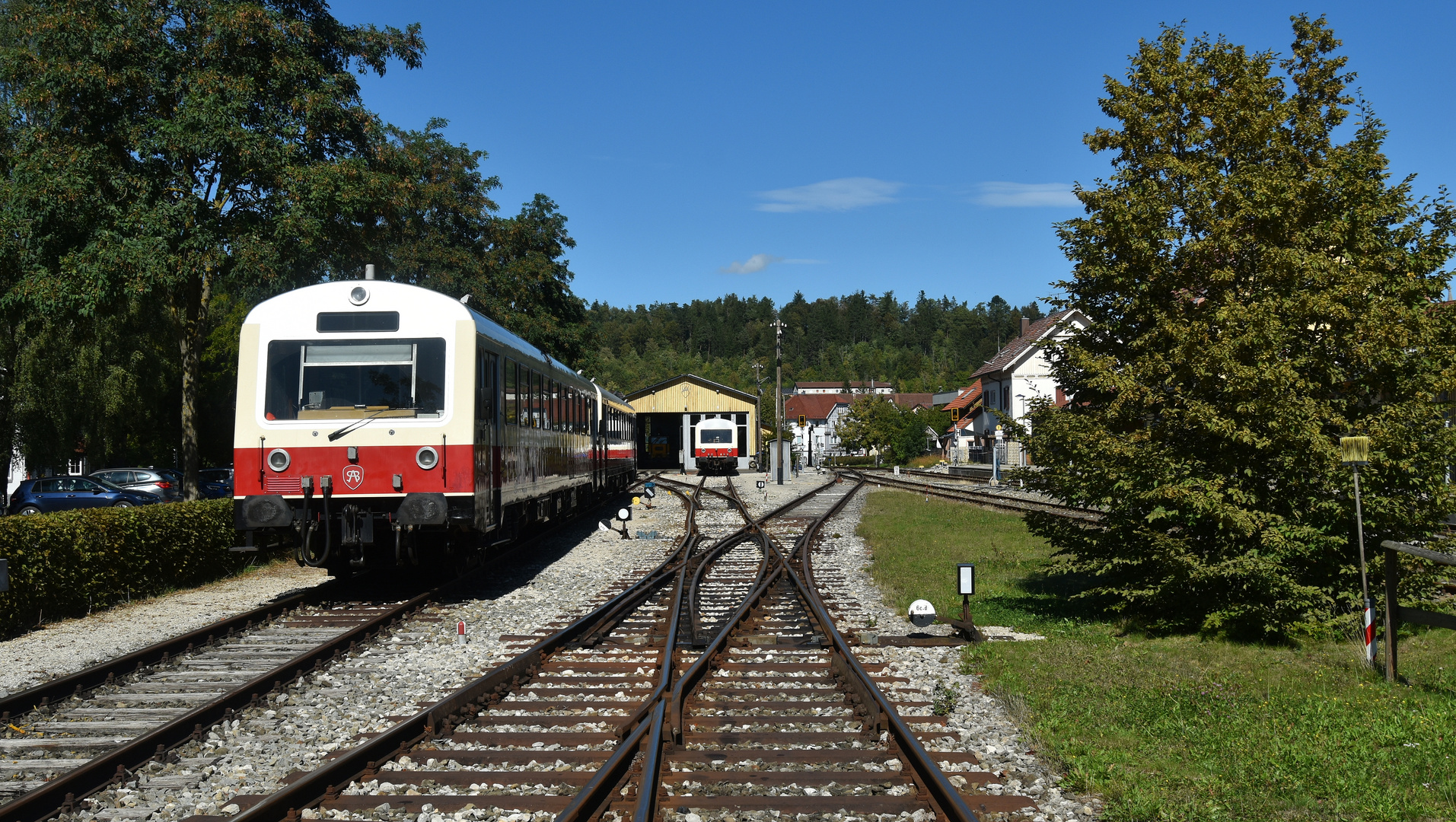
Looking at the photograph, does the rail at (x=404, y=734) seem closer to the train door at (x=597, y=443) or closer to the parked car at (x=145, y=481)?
the train door at (x=597, y=443)

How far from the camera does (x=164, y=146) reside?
55.9ft

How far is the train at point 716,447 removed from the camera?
50.6 meters

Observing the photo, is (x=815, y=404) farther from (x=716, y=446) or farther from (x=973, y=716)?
(x=973, y=716)

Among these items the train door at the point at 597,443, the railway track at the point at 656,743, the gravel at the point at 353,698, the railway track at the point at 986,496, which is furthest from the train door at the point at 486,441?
the railway track at the point at 986,496

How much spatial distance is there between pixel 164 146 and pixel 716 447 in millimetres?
35163

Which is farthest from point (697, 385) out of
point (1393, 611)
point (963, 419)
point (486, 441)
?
point (1393, 611)

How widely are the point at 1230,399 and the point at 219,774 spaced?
7.72 metres

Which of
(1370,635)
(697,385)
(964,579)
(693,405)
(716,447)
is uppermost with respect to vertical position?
(697,385)

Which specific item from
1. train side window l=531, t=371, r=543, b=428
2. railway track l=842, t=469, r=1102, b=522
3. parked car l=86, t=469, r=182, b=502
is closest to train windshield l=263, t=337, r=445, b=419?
train side window l=531, t=371, r=543, b=428

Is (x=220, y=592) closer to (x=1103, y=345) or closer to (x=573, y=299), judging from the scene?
(x=1103, y=345)

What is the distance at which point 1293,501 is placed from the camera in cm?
899

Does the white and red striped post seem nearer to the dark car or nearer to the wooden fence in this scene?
the wooden fence

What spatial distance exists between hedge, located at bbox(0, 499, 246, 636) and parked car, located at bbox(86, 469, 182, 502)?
15564 mm

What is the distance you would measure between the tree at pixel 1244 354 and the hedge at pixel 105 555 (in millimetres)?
9817
